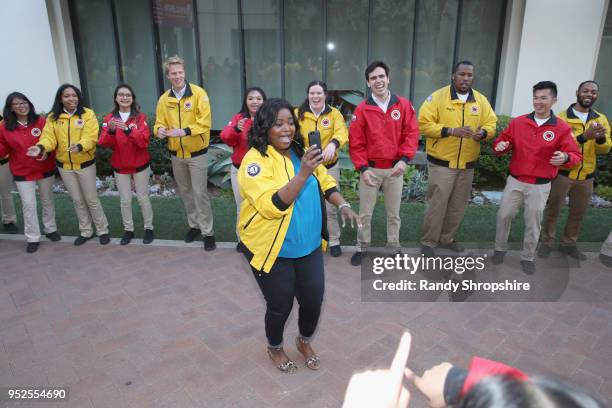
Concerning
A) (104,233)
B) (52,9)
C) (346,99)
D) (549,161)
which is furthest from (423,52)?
(52,9)

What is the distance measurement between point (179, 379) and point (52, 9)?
8.75m

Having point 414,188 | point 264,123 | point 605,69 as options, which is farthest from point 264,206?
point 605,69

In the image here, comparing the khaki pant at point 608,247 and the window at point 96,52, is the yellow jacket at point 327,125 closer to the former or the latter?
the khaki pant at point 608,247

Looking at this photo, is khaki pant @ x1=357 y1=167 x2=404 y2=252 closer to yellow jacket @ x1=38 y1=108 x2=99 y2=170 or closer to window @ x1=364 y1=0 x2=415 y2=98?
yellow jacket @ x1=38 y1=108 x2=99 y2=170

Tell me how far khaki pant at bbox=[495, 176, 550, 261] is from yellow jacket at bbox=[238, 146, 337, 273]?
2969mm

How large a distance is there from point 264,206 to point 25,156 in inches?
164

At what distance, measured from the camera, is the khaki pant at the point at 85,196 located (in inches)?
206

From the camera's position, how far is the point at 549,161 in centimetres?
428

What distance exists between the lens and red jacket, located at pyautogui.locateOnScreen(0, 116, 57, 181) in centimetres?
506

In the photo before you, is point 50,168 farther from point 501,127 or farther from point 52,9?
Answer: point 501,127

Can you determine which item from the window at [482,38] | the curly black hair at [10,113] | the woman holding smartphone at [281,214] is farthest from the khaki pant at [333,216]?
the window at [482,38]

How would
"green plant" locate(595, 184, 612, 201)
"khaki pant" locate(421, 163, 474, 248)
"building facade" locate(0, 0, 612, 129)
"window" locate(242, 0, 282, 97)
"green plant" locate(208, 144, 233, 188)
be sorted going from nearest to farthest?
"khaki pant" locate(421, 163, 474, 248), "green plant" locate(595, 184, 612, 201), "green plant" locate(208, 144, 233, 188), "building facade" locate(0, 0, 612, 129), "window" locate(242, 0, 282, 97)

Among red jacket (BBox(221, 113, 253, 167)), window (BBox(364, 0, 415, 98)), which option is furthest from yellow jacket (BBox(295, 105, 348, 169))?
window (BBox(364, 0, 415, 98))

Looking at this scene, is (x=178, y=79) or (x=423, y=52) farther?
(x=423, y=52)
